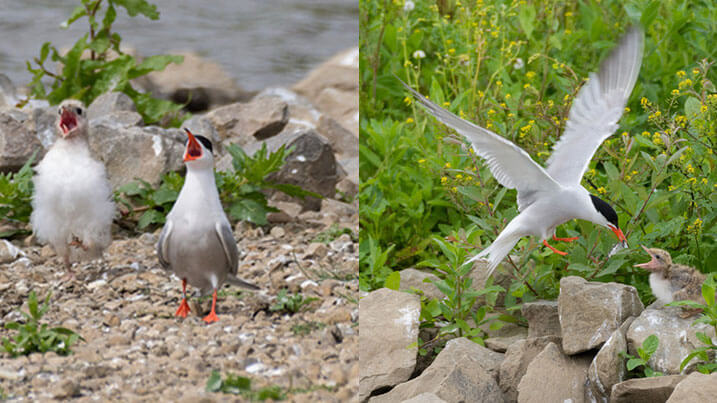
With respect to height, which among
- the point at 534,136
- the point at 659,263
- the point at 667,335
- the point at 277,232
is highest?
the point at 534,136

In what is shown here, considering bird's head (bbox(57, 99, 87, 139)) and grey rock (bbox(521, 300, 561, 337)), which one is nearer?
grey rock (bbox(521, 300, 561, 337))

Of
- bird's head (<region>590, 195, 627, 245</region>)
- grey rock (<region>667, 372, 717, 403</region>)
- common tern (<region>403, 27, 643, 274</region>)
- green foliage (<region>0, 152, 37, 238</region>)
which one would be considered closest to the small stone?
green foliage (<region>0, 152, 37, 238</region>)

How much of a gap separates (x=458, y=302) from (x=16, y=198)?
75.2 inches

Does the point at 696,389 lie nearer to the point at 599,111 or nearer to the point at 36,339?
the point at 599,111

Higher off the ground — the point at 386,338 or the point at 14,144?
the point at 14,144

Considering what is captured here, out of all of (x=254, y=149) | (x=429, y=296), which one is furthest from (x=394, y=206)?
(x=254, y=149)

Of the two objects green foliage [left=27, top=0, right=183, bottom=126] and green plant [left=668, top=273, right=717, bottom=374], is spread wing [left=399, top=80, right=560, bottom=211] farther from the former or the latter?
green foliage [left=27, top=0, right=183, bottom=126]

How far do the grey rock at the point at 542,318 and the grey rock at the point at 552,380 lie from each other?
208 mm

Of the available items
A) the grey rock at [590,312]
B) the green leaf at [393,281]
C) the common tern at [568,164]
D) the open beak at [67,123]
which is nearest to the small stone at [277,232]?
the green leaf at [393,281]

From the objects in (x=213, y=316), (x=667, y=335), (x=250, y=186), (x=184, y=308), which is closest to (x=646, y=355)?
(x=667, y=335)

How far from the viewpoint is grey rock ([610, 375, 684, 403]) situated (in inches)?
90.5

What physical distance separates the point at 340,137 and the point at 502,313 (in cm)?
226

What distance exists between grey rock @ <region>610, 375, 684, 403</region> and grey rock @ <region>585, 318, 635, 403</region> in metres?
0.06

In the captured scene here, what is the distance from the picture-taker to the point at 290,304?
279cm
